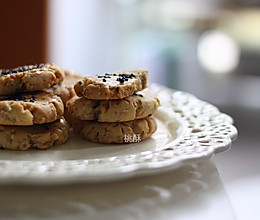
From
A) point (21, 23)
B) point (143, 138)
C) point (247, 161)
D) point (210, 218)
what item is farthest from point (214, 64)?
point (210, 218)

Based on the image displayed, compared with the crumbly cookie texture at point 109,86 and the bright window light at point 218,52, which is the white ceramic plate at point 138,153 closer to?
the crumbly cookie texture at point 109,86

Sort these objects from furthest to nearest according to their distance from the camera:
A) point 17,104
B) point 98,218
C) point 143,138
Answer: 1. point 143,138
2. point 17,104
3. point 98,218

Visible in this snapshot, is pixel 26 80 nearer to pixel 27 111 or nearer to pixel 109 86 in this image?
pixel 27 111

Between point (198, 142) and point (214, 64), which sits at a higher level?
point (198, 142)

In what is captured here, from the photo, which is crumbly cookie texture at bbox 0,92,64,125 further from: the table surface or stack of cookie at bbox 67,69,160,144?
the table surface

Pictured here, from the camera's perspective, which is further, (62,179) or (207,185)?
(207,185)

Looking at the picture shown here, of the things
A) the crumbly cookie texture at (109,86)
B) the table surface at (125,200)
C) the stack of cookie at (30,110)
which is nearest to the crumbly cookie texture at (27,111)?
the stack of cookie at (30,110)

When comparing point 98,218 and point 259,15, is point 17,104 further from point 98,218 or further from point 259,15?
point 259,15
